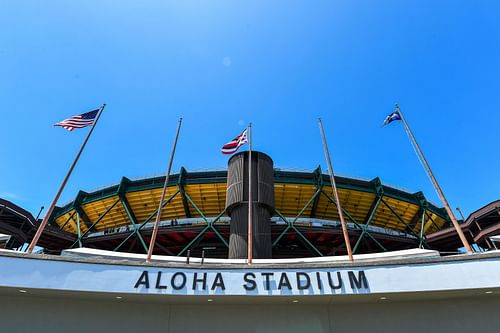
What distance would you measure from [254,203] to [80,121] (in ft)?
38.9

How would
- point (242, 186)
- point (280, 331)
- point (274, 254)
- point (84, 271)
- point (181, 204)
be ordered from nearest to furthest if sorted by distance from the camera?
point (84, 271)
point (280, 331)
point (242, 186)
point (274, 254)
point (181, 204)

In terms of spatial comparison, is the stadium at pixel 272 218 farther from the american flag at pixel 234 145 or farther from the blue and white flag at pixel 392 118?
the blue and white flag at pixel 392 118

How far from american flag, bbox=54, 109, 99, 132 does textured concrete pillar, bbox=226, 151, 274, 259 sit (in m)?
10.2

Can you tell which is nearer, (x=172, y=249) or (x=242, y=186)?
(x=242, y=186)

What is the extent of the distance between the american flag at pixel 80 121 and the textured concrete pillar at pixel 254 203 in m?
10.2

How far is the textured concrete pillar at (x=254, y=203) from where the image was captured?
1775cm

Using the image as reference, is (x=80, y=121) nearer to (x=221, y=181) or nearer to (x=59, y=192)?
(x=59, y=192)

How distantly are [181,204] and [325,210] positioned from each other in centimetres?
1485

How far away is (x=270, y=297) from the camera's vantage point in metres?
9.63

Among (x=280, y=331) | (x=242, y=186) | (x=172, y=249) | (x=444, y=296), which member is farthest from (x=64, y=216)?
(x=444, y=296)

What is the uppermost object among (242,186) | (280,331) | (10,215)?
(10,215)

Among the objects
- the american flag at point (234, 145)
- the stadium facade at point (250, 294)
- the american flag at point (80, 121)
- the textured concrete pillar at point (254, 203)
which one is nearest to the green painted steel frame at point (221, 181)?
the textured concrete pillar at point (254, 203)

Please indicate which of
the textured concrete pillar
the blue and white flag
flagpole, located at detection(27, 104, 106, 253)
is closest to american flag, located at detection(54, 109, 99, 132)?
flagpole, located at detection(27, 104, 106, 253)

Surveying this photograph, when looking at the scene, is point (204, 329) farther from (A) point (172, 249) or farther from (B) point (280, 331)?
(A) point (172, 249)
